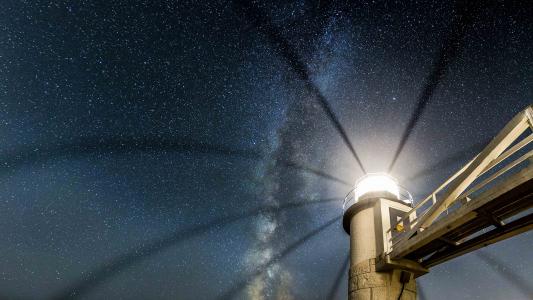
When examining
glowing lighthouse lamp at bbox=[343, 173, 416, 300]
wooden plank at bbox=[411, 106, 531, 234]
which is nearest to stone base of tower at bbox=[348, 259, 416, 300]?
glowing lighthouse lamp at bbox=[343, 173, 416, 300]

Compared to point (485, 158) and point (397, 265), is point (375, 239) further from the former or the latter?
point (485, 158)

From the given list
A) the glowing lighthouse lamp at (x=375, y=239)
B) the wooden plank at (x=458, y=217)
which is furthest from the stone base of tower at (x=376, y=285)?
the wooden plank at (x=458, y=217)

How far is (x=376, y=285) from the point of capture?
26.4 feet

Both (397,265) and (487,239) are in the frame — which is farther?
(397,265)

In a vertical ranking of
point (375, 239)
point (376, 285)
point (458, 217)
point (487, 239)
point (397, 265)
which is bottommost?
point (376, 285)

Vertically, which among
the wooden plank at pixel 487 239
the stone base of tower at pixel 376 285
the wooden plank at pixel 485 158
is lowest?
the stone base of tower at pixel 376 285

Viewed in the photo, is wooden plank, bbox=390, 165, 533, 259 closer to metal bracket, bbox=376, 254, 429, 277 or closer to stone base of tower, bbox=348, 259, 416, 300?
metal bracket, bbox=376, 254, 429, 277

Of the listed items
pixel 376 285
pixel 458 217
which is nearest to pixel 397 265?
pixel 376 285

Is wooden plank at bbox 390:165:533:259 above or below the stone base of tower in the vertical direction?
above

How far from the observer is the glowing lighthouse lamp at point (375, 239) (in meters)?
8.09

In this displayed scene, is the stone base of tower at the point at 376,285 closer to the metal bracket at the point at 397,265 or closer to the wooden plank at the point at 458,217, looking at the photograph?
the metal bracket at the point at 397,265

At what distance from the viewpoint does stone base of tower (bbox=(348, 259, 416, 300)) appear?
7961 millimetres

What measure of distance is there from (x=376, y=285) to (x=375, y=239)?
51.3 inches

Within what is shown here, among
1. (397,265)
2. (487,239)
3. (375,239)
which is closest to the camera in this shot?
(487,239)
